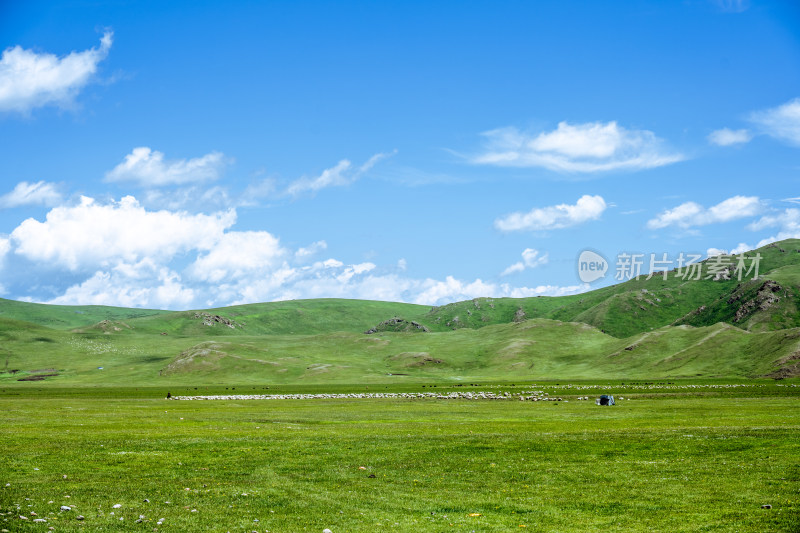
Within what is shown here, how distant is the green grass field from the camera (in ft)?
81.4

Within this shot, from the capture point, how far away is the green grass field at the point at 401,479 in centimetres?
2480

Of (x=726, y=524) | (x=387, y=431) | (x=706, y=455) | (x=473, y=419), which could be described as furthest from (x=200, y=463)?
(x=473, y=419)

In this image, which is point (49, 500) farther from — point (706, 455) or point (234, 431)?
point (706, 455)

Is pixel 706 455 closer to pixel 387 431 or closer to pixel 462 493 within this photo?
pixel 462 493

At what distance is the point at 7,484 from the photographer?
29859mm

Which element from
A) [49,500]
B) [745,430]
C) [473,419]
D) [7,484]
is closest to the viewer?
[49,500]

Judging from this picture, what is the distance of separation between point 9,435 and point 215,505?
34.5 meters

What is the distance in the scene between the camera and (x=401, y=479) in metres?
34.5

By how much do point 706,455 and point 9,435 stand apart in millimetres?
52862

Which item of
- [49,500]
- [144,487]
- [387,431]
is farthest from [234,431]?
[49,500]

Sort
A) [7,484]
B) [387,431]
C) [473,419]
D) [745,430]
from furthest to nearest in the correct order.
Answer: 1. [473,419]
2. [387,431]
3. [745,430]
4. [7,484]

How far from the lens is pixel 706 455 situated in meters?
39.8

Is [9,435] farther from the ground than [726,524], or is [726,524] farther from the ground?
[726,524]

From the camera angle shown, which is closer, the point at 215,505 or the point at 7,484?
the point at 215,505
